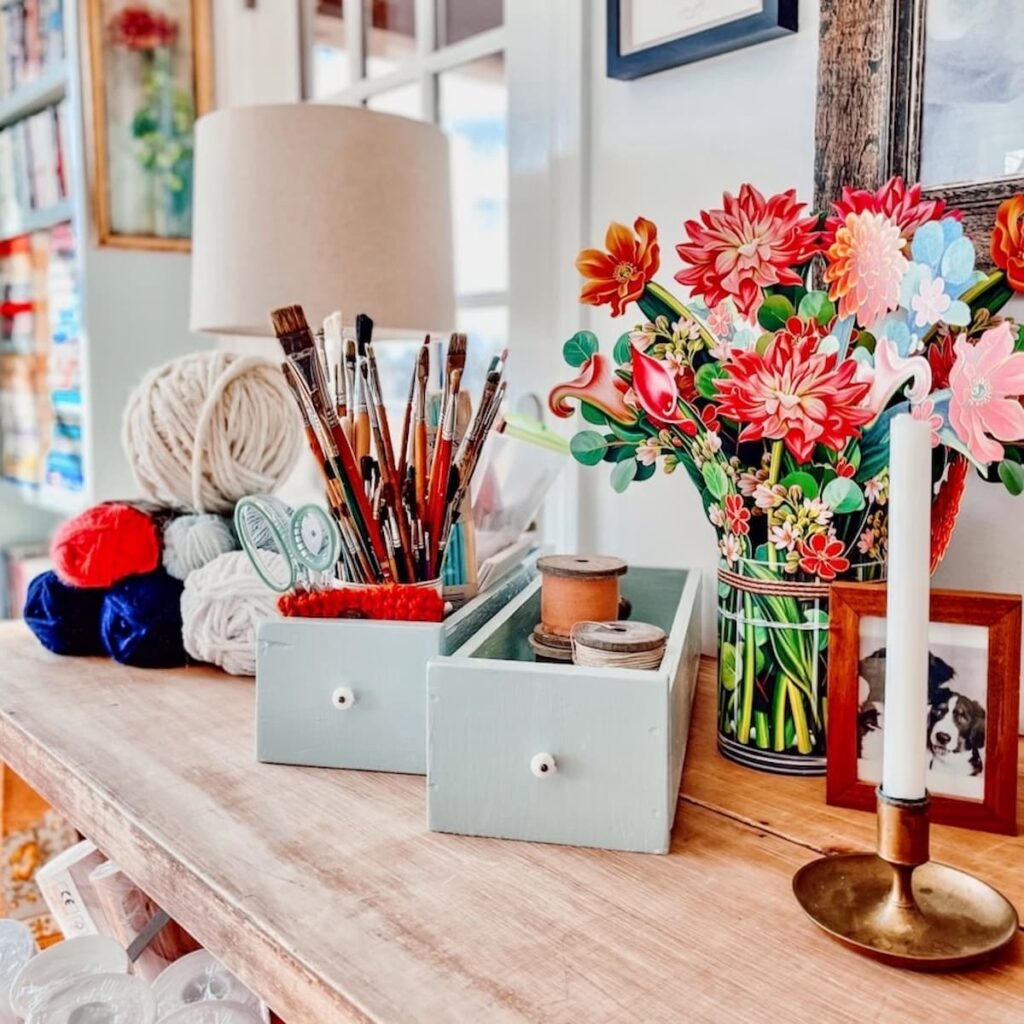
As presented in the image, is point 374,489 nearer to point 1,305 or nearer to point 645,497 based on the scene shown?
point 645,497

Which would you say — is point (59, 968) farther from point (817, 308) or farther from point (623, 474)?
point (817, 308)

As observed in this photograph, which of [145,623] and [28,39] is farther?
[28,39]

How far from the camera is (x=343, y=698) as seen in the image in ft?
2.33

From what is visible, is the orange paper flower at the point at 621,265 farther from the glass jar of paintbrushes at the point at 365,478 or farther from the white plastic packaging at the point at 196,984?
the white plastic packaging at the point at 196,984

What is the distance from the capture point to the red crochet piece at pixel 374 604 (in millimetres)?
716

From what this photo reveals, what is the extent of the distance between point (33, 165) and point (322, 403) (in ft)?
5.37

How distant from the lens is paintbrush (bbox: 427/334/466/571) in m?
0.76

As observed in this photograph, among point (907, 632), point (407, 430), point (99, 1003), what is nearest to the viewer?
point (907, 632)

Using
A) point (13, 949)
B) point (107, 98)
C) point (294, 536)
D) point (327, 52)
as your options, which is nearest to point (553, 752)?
point (294, 536)

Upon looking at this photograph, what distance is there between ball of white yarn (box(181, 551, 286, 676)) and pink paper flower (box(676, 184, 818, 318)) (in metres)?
0.47

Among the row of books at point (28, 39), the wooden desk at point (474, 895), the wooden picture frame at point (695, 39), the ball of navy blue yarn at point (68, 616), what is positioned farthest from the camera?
the row of books at point (28, 39)

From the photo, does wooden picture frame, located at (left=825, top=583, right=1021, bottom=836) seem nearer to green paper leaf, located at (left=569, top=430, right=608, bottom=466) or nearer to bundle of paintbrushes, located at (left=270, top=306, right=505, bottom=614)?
green paper leaf, located at (left=569, top=430, right=608, bottom=466)

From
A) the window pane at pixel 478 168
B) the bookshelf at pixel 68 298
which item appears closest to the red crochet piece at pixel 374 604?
the window pane at pixel 478 168

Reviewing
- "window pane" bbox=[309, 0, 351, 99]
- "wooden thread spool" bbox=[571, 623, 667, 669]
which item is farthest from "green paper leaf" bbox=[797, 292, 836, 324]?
"window pane" bbox=[309, 0, 351, 99]
